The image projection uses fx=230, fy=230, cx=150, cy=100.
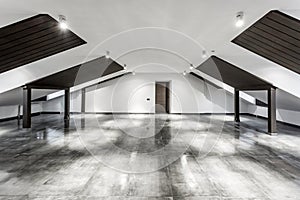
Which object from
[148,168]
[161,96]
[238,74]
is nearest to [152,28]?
[148,168]

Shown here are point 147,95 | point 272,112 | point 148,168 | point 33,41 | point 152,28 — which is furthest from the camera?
point 147,95

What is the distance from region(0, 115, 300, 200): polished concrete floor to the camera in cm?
251

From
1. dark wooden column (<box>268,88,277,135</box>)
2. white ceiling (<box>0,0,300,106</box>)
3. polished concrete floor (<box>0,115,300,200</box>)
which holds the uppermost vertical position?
white ceiling (<box>0,0,300,106</box>)

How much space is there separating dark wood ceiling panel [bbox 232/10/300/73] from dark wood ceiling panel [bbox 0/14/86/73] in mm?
3516

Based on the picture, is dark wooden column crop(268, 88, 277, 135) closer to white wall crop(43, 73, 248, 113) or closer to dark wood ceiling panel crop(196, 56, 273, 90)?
dark wood ceiling panel crop(196, 56, 273, 90)

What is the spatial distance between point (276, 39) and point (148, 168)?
10.7ft

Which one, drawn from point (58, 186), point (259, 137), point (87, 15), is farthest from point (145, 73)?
point (58, 186)

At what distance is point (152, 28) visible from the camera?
4410 mm

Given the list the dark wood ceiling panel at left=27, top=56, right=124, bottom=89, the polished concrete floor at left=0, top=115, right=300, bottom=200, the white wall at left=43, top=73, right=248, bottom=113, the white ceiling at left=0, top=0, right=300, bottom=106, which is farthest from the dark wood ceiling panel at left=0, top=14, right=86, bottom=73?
the white wall at left=43, top=73, right=248, bottom=113

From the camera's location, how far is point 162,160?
3762mm

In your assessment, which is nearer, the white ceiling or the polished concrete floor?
the polished concrete floor

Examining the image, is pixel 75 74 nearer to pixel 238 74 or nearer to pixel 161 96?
pixel 238 74

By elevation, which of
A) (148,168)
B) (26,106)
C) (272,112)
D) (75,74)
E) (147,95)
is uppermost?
(75,74)

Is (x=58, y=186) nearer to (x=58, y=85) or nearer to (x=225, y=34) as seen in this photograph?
(x=225, y=34)
